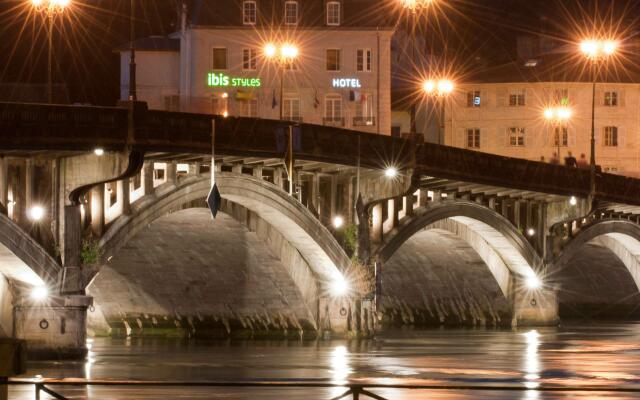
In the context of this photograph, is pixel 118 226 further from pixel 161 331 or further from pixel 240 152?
pixel 161 331

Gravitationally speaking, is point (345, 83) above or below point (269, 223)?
above

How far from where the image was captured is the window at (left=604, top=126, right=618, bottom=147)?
140500mm

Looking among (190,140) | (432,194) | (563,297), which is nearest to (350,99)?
(563,297)

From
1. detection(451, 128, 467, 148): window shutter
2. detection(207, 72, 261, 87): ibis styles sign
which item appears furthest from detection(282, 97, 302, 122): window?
detection(451, 128, 467, 148): window shutter

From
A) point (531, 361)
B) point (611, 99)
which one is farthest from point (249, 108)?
point (531, 361)

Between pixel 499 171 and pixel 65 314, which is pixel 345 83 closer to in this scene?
pixel 499 171

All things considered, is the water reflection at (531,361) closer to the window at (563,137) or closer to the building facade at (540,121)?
the building facade at (540,121)

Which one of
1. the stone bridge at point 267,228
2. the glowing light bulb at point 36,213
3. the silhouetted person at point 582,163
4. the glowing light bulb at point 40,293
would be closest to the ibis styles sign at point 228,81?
the silhouetted person at point 582,163

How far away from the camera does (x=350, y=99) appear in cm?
11788

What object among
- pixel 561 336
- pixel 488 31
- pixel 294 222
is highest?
pixel 488 31

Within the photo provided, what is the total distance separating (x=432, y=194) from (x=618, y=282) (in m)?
38.6

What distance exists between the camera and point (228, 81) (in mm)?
117812

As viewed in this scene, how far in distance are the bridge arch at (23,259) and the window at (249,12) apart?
208 ft

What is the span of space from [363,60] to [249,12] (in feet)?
28.9
